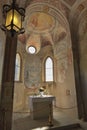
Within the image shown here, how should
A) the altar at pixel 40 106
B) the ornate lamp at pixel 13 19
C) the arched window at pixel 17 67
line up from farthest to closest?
the arched window at pixel 17 67
the altar at pixel 40 106
the ornate lamp at pixel 13 19

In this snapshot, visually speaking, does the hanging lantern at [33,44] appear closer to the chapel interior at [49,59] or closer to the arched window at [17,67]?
the chapel interior at [49,59]

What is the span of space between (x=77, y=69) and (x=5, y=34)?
386 cm

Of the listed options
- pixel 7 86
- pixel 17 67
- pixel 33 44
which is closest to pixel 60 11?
pixel 33 44

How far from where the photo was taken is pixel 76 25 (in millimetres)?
6586

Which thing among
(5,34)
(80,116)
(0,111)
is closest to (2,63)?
(5,34)

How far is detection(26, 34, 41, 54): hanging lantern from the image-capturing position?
9.52m

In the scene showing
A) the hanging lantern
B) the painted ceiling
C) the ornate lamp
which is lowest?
the ornate lamp

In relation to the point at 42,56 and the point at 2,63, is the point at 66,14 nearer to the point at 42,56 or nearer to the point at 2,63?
the point at 42,56

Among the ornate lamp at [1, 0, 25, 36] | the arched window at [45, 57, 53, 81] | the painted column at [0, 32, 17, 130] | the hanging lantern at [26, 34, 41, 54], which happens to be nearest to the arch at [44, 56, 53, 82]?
the arched window at [45, 57, 53, 81]

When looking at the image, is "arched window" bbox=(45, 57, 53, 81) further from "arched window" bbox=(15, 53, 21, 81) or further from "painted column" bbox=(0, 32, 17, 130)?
"painted column" bbox=(0, 32, 17, 130)

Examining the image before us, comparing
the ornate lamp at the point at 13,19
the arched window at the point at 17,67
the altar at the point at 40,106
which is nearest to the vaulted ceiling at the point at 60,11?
the ornate lamp at the point at 13,19

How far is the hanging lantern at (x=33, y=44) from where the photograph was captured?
9516 millimetres

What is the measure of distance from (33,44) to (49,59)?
1.84 metres

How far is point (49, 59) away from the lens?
9750mm
